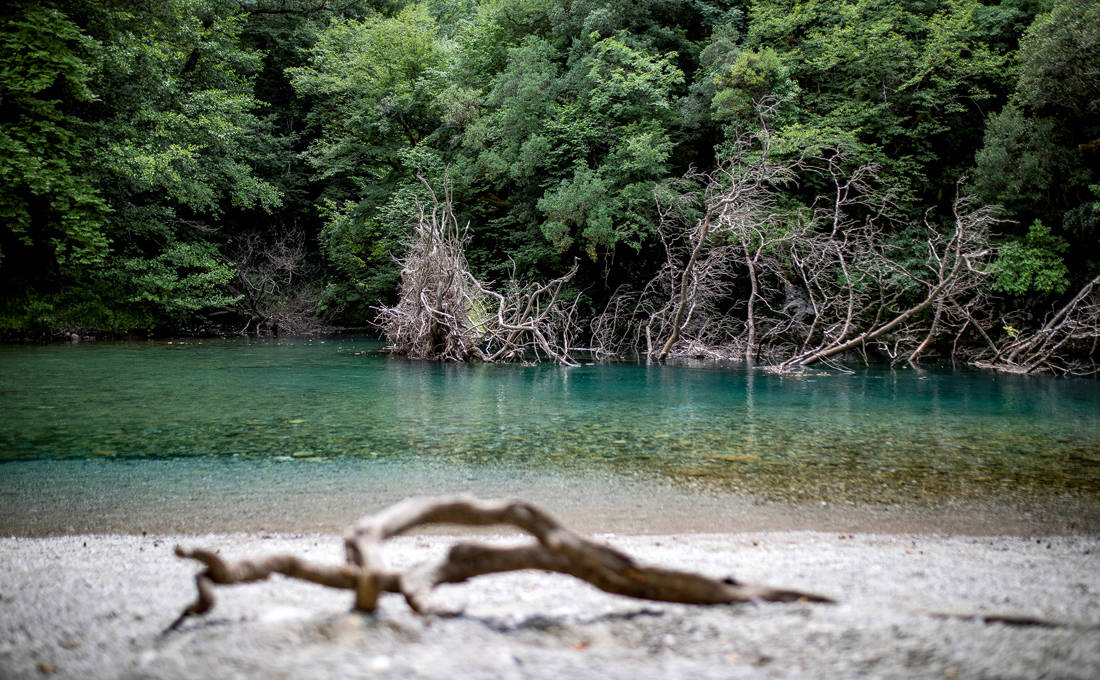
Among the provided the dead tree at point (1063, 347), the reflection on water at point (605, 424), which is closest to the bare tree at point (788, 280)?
the dead tree at point (1063, 347)

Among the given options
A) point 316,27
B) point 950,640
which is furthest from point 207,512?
point 316,27

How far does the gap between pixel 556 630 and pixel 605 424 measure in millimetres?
6030

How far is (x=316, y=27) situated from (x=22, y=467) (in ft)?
107

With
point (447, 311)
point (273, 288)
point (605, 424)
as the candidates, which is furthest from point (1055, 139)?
point (273, 288)

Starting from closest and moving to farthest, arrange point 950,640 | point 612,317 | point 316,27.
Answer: point 950,640, point 612,317, point 316,27

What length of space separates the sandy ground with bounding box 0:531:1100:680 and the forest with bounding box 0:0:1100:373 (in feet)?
42.6

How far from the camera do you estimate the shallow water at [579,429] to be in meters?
5.54

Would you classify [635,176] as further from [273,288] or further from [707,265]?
[273,288]

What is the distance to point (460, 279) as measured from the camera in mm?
15984

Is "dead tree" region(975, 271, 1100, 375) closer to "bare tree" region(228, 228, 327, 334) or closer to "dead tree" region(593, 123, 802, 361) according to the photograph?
"dead tree" region(593, 123, 802, 361)

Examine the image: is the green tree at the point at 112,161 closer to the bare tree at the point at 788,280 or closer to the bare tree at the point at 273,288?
the bare tree at the point at 273,288

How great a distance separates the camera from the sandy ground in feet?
5.95

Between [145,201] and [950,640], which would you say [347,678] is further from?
[145,201]

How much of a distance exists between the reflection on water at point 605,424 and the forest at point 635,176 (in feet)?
13.8
